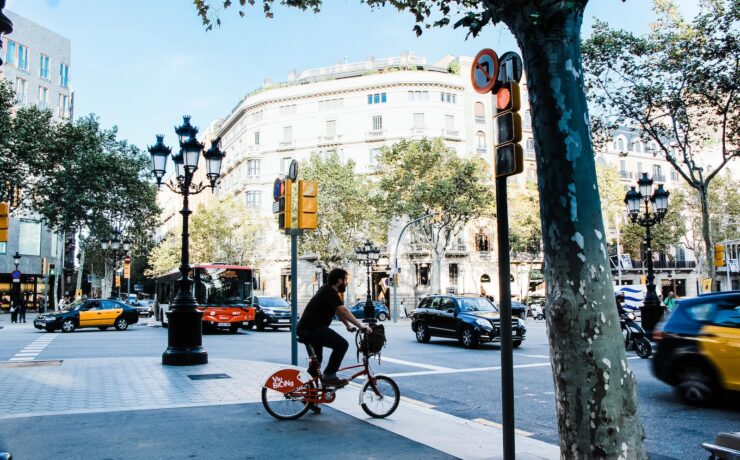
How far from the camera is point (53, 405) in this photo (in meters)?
7.77

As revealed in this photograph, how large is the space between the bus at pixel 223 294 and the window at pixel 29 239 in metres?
29.8

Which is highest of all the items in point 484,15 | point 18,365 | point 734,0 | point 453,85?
point 453,85

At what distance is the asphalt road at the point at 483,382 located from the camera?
22.9 feet

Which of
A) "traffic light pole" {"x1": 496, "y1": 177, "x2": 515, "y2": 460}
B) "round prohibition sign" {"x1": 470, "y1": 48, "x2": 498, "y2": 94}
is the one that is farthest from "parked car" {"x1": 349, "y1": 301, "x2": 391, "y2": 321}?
"traffic light pole" {"x1": 496, "y1": 177, "x2": 515, "y2": 460}

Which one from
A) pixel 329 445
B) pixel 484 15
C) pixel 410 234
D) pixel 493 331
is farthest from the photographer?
pixel 410 234

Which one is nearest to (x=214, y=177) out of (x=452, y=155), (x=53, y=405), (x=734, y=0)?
(x=53, y=405)

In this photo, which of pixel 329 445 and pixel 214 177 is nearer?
pixel 329 445

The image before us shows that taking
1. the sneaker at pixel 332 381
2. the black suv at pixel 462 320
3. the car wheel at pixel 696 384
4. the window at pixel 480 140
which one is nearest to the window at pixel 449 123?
the window at pixel 480 140

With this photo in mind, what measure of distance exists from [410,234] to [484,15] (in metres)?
48.4

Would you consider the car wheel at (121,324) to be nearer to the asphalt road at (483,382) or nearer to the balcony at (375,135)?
the asphalt road at (483,382)

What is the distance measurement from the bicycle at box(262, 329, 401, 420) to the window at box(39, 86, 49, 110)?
52.1 meters

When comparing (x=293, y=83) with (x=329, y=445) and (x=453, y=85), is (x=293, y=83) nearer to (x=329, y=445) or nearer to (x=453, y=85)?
(x=453, y=85)

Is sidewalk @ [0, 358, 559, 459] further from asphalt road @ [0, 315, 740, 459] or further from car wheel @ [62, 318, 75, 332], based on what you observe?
car wheel @ [62, 318, 75, 332]

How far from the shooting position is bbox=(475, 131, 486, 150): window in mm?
56688
